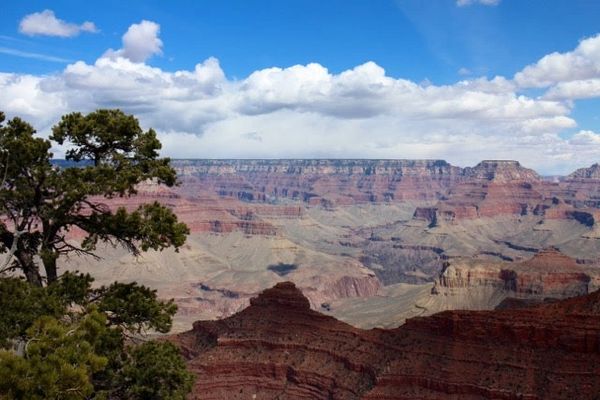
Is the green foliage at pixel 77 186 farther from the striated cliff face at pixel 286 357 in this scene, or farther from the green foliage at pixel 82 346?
the striated cliff face at pixel 286 357

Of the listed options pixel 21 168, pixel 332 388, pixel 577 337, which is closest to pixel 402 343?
pixel 332 388

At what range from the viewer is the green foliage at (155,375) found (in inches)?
993

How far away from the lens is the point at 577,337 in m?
63.8

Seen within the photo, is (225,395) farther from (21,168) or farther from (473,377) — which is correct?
(21,168)

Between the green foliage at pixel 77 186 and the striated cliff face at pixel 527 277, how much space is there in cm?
15793

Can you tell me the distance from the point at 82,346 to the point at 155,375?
24.3 ft

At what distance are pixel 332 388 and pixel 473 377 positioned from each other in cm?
1727

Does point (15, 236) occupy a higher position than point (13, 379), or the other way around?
point (15, 236)

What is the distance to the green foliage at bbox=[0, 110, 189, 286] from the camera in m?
26.0

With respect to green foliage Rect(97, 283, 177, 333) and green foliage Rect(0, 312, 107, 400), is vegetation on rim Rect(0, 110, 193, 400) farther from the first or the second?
green foliage Rect(0, 312, 107, 400)

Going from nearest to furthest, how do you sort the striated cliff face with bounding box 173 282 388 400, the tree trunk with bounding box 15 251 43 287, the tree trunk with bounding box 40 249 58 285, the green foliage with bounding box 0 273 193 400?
the green foliage with bounding box 0 273 193 400
the tree trunk with bounding box 40 249 58 285
the tree trunk with bounding box 15 251 43 287
the striated cliff face with bounding box 173 282 388 400

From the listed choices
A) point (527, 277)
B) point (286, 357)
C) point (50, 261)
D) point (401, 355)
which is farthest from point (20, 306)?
point (527, 277)

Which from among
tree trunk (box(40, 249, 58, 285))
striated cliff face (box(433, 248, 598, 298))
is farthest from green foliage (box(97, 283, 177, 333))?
striated cliff face (box(433, 248, 598, 298))

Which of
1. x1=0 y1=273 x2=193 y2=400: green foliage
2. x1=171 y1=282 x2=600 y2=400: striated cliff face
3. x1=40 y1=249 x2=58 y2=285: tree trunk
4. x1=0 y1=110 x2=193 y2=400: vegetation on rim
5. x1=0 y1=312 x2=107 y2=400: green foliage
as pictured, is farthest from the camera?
x1=171 y1=282 x2=600 y2=400: striated cliff face
